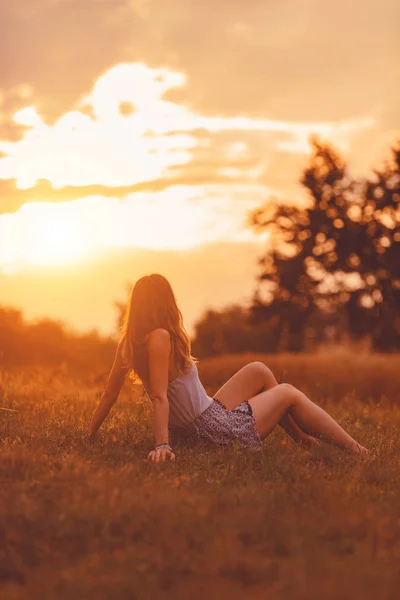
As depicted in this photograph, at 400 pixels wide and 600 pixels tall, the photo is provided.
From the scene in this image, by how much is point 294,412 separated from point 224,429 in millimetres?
611

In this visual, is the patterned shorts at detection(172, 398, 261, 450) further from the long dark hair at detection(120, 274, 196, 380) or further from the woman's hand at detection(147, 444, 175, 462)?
the woman's hand at detection(147, 444, 175, 462)

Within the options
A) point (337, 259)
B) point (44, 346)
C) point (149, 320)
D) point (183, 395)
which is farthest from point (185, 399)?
point (337, 259)

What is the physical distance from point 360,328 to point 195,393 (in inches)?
1199

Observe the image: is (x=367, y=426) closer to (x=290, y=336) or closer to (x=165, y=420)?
(x=165, y=420)

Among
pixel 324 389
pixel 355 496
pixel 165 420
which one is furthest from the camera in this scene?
pixel 324 389

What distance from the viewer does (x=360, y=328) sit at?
3566 cm

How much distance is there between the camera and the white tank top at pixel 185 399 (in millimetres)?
6008

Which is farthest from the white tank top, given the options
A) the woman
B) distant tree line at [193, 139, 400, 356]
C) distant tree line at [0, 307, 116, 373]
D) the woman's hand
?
distant tree line at [193, 139, 400, 356]

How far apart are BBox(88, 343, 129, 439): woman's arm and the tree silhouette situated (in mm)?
30190

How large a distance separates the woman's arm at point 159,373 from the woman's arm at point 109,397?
1.36 feet

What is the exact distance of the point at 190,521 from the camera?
393cm

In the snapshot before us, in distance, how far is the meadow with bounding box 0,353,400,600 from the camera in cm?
329

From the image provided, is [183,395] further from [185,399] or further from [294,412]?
[294,412]

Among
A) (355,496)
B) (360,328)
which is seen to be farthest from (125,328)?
(360,328)
